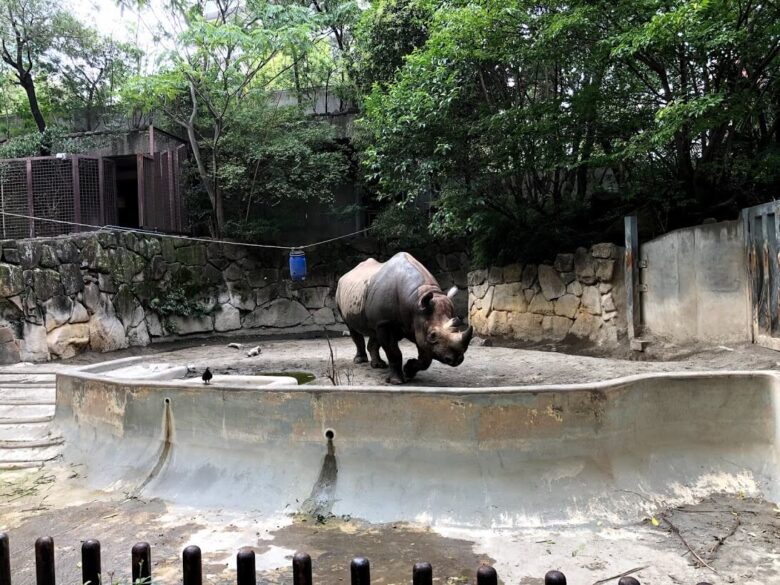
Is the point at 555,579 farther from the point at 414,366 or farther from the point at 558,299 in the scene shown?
the point at 558,299

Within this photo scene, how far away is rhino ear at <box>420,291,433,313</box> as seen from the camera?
21.4ft

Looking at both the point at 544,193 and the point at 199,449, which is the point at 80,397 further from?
the point at 544,193

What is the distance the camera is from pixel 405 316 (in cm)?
699

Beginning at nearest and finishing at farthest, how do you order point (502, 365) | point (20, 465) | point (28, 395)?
point (20, 465), point (28, 395), point (502, 365)

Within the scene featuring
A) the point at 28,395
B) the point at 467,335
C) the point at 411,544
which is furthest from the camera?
the point at 28,395

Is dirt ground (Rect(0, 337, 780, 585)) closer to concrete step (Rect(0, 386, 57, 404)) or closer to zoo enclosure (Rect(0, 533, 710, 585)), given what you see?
zoo enclosure (Rect(0, 533, 710, 585))

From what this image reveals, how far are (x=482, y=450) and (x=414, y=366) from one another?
117 inches

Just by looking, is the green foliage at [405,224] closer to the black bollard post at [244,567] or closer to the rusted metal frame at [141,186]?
the rusted metal frame at [141,186]

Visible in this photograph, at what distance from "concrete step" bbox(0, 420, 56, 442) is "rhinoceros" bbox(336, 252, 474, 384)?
12.1 feet

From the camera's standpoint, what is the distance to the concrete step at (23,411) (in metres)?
6.72

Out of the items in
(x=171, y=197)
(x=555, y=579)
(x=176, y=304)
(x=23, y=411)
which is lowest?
(x=23, y=411)

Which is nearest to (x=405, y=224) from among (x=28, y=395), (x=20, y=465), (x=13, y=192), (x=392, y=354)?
(x=392, y=354)

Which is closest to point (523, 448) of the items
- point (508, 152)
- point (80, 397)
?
point (80, 397)

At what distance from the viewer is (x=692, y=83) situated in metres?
9.38
